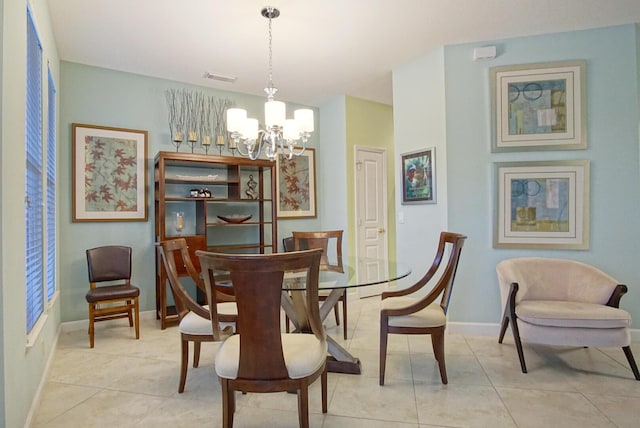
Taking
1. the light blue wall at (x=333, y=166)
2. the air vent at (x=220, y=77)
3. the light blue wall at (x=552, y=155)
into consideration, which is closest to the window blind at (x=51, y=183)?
the air vent at (x=220, y=77)

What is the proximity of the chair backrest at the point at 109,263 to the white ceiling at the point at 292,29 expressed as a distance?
1975mm

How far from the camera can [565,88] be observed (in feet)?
10.9

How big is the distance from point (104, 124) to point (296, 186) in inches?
97.2

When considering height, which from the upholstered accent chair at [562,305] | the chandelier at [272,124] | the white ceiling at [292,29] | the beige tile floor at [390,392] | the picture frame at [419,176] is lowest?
the beige tile floor at [390,392]

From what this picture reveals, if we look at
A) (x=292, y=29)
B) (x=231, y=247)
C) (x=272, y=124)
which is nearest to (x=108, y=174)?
(x=231, y=247)

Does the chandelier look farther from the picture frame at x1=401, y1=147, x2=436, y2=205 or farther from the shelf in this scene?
the shelf

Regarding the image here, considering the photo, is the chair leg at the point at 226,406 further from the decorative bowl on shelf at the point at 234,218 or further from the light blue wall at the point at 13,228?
the decorative bowl on shelf at the point at 234,218

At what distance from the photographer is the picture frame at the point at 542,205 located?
3.28 m

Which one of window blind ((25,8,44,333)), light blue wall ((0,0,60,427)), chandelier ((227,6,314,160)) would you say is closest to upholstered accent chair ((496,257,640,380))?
chandelier ((227,6,314,160))

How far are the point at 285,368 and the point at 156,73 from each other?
148 inches

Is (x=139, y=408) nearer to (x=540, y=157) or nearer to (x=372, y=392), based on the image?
(x=372, y=392)

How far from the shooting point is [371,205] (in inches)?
206

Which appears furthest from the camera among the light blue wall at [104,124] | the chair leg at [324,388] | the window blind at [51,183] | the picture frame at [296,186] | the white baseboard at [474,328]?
the picture frame at [296,186]

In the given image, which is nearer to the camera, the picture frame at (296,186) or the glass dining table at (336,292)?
the glass dining table at (336,292)
